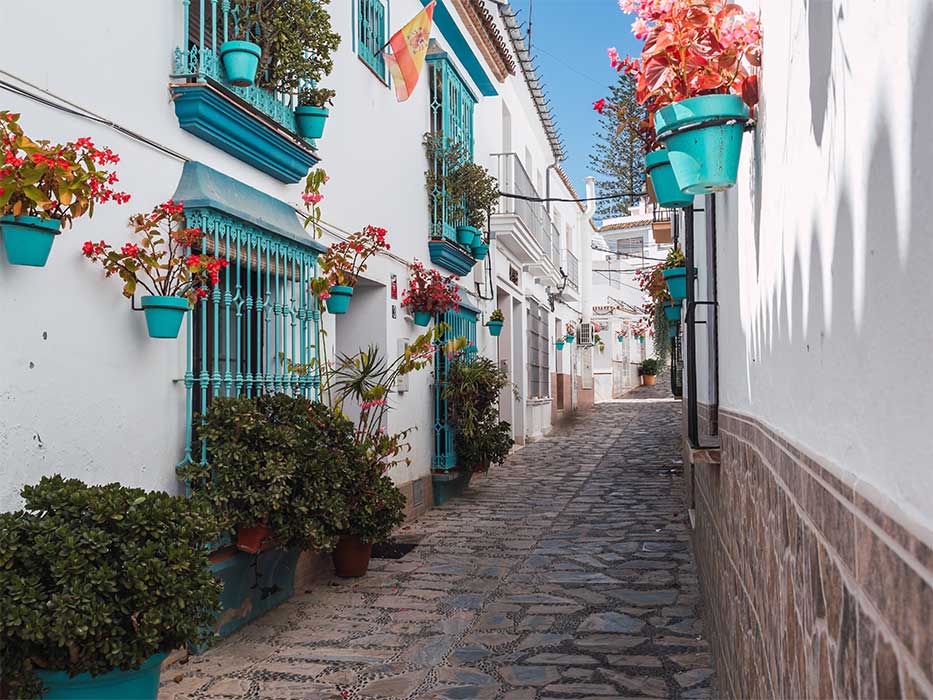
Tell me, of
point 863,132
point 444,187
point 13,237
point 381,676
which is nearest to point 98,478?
point 13,237

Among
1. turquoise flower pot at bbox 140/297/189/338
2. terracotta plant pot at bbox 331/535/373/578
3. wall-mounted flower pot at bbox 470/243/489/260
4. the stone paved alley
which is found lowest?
the stone paved alley

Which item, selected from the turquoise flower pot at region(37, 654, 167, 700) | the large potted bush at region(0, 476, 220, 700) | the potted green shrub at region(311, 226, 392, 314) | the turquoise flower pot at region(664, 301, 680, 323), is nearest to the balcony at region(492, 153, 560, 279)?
the turquoise flower pot at region(664, 301, 680, 323)

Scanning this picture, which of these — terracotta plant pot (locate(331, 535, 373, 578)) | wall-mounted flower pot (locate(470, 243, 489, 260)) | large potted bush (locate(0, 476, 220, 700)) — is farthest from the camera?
wall-mounted flower pot (locate(470, 243, 489, 260))

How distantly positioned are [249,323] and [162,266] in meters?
0.97

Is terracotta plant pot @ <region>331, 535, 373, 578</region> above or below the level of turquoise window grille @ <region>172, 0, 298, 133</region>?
below

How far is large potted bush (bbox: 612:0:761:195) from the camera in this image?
8.77 ft

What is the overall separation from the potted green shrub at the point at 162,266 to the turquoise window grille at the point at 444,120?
5.57 meters

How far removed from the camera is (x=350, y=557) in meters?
6.48

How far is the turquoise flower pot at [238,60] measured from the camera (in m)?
5.07

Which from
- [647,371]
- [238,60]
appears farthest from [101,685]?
[647,371]

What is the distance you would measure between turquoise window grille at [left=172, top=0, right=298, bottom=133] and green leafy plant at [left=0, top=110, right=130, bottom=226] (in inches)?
56.8

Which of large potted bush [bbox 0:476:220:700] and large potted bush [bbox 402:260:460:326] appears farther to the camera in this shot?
large potted bush [bbox 402:260:460:326]

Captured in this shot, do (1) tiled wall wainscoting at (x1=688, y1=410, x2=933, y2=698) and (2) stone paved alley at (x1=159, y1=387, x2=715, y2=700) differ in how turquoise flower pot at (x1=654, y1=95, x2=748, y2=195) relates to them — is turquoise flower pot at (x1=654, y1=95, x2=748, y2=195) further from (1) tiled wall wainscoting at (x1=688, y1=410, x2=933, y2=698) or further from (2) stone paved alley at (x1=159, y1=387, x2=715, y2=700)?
(2) stone paved alley at (x1=159, y1=387, x2=715, y2=700)

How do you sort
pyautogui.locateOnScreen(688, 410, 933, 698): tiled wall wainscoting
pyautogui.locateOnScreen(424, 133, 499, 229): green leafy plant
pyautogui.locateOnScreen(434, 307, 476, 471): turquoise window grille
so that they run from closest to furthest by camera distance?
pyautogui.locateOnScreen(688, 410, 933, 698): tiled wall wainscoting, pyautogui.locateOnScreen(434, 307, 476, 471): turquoise window grille, pyautogui.locateOnScreen(424, 133, 499, 229): green leafy plant
